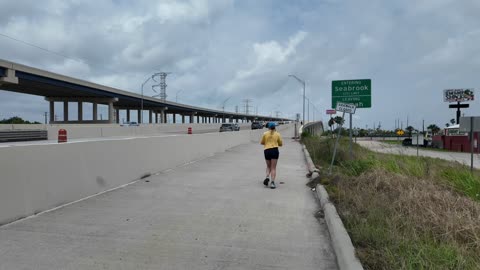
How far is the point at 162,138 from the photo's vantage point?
1333cm

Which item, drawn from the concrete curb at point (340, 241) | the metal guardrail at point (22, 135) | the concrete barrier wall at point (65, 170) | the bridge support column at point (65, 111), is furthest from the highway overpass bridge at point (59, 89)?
the concrete curb at point (340, 241)

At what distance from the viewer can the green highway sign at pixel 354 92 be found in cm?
1266

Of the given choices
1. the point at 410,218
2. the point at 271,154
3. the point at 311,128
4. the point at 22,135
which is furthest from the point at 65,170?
the point at 311,128

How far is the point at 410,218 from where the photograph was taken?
603 centimetres

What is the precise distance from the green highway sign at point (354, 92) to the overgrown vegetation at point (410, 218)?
2798 mm

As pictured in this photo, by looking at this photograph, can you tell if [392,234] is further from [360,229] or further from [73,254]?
[73,254]


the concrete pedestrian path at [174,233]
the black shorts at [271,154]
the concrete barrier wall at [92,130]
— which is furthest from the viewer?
the concrete barrier wall at [92,130]

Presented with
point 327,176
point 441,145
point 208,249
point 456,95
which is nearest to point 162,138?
point 327,176

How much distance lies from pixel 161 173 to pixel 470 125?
1328 centimetres

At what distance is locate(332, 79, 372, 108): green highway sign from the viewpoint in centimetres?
1266

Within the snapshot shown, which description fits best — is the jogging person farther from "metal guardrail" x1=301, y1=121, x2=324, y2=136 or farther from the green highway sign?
"metal guardrail" x1=301, y1=121, x2=324, y2=136

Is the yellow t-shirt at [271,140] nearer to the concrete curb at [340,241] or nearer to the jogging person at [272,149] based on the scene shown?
the jogging person at [272,149]

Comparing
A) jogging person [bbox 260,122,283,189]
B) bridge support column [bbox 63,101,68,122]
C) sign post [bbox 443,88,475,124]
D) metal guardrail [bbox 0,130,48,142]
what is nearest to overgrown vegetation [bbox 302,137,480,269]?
jogging person [bbox 260,122,283,189]

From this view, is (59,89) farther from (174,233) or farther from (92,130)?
(174,233)
